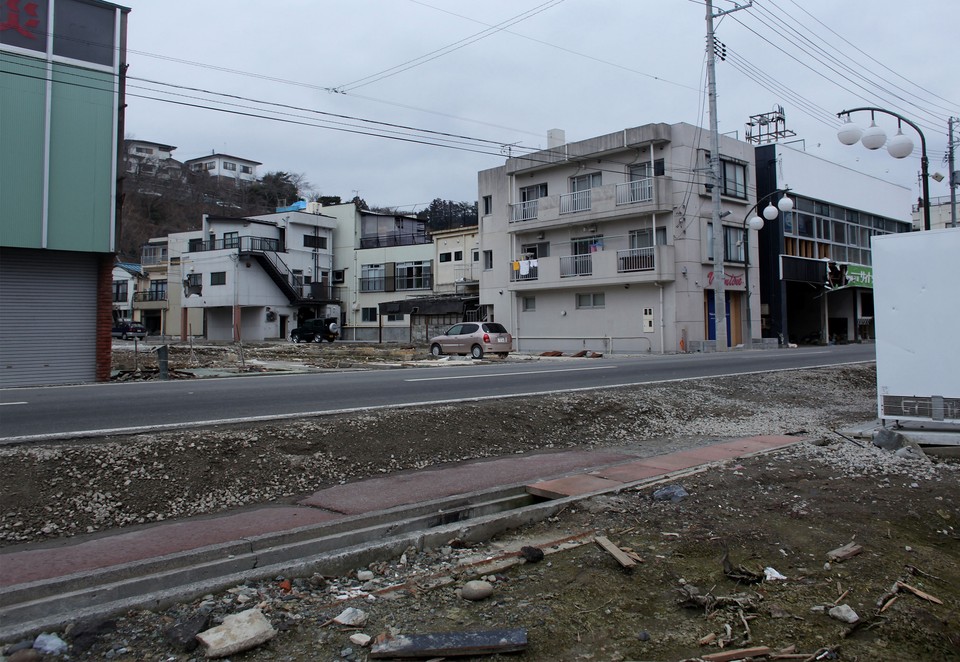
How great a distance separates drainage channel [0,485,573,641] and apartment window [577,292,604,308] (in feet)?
102

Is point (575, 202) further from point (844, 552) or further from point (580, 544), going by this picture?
point (844, 552)

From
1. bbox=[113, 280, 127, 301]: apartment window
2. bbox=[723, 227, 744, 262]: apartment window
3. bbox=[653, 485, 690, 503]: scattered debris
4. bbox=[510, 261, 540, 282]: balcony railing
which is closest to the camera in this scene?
bbox=[653, 485, 690, 503]: scattered debris

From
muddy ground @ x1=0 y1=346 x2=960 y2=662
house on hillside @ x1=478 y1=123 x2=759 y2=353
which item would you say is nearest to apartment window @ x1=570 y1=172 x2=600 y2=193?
house on hillside @ x1=478 y1=123 x2=759 y2=353

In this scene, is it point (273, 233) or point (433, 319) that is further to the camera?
point (273, 233)

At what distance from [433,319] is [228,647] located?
45.1 meters

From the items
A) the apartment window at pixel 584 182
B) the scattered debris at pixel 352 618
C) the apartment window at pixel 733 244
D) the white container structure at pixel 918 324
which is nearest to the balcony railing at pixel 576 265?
the apartment window at pixel 584 182

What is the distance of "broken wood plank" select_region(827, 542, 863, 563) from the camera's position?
4954 millimetres

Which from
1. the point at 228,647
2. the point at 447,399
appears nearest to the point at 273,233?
the point at 447,399

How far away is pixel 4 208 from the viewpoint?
52.6 feet

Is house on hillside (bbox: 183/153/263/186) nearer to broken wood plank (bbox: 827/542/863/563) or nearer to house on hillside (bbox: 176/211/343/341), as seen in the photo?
house on hillside (bbox: 176/211/343/341)

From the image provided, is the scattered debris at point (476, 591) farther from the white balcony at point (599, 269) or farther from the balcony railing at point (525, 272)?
the balcony railing at point (525, 272)

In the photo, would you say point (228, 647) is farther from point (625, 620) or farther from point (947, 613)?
point (947, 613)

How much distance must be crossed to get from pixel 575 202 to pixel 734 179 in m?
8.55

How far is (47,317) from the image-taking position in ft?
56.7
